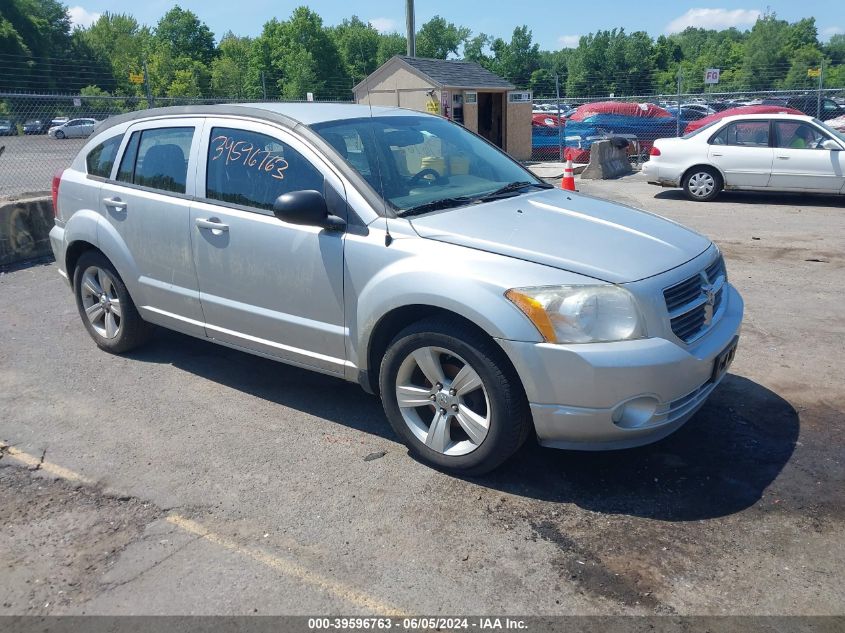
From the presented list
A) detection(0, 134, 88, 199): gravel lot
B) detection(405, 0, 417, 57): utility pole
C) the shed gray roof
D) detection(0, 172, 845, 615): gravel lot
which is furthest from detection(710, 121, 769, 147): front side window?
detection(0, 134, 88, 199): gravel lot

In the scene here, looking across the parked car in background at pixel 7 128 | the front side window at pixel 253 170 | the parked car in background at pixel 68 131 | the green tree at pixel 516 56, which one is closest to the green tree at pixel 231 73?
the parked car in background at pixel 68 131

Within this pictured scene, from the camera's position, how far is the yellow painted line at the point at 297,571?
2.87 m

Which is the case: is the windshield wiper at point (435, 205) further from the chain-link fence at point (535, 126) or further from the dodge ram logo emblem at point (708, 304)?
the chain-link fence at point (535, 126)

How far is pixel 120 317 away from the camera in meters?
5.49

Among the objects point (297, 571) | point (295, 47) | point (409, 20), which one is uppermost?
point (295, 47)

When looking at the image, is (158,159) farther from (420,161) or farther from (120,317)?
(420,161)

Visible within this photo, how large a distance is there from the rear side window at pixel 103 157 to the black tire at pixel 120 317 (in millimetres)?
607

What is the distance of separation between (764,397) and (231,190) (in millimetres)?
3595

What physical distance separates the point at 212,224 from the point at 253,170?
1.38ft

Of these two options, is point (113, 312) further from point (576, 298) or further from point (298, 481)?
point (576, 298)

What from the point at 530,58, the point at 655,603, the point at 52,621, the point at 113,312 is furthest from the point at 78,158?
the point at 530,58

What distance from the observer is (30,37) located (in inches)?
2458

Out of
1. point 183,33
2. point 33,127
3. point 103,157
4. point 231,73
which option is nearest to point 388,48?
point 183,33

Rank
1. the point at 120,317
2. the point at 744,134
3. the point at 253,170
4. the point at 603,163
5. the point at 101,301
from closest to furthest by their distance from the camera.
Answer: the point at 253,170 < the point at 120,317 < the point at 101,301 < the point at 744,134 < the point at 603,163
